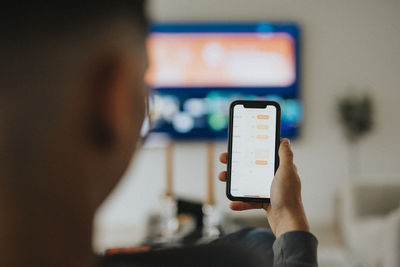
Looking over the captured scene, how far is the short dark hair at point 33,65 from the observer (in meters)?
0.34

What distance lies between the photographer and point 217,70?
14.3 ft

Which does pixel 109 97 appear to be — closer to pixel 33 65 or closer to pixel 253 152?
pixel 33 65

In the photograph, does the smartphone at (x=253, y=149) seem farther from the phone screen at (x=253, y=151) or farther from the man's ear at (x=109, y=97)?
the man's ear at (x=109, y=97)

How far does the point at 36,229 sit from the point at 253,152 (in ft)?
1.26

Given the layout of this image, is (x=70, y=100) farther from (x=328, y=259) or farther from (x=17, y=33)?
(x=328, y=259)

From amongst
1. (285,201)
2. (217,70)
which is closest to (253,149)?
(285,201)

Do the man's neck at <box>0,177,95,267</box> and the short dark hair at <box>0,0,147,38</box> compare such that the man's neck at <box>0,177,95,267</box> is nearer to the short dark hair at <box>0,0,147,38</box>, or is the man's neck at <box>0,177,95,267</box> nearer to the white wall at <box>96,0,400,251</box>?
the short dark hair at <box>0,0,147,38</box>

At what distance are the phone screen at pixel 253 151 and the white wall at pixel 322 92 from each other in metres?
3.74

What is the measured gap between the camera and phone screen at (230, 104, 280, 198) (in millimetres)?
667

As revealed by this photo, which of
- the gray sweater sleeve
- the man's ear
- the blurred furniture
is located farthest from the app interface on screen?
the blurred furniture

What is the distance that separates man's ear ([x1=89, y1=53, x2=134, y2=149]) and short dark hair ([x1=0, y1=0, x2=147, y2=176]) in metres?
0.02

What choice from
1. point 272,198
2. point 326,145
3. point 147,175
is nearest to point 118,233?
point 147,175

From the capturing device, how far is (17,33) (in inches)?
13.5

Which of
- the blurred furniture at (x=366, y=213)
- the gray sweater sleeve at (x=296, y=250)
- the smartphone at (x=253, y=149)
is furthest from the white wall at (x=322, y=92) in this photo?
the gray sweater sleeve at (x=296, y=250)
